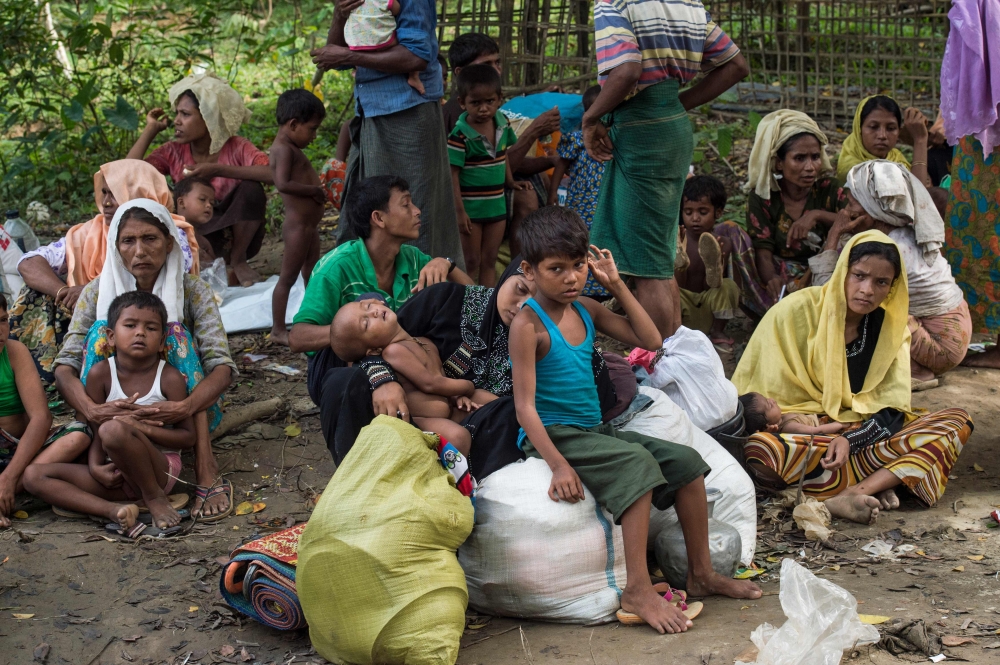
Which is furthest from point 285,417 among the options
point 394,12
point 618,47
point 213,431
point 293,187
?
point 618,47

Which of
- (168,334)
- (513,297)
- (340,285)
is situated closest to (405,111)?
(340,285)

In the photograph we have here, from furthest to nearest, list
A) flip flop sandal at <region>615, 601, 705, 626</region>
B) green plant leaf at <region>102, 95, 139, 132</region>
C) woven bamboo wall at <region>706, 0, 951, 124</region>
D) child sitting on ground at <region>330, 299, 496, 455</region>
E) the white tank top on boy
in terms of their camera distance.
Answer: woven bamboo wall at <region>706, 0, 951, 124</region>, green plant leaf at <region>102, 95, 139, 132</region>, the white tank top on boy, child sitting on ground at <region>330, 299, 496, 455</region>, flip flop sandal at <region>615, 601, 705, 626</region>

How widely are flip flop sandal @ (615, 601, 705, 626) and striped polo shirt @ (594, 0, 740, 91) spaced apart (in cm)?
240

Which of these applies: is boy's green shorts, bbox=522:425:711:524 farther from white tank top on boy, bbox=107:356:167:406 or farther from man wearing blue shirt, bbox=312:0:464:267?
man wearing blue shirt, bbox=312:0:464:267

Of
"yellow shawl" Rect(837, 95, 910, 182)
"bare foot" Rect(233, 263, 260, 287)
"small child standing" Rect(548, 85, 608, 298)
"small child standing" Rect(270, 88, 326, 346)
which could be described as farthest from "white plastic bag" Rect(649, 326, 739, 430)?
"bare foot" Rect(233, 263, 260, 287)

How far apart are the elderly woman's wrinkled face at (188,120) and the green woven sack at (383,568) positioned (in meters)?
3.89

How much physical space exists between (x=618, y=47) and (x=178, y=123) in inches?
123

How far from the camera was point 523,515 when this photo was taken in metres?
3.10

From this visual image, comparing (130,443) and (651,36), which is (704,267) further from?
(130,443)

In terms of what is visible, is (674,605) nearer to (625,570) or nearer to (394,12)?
(625,570)

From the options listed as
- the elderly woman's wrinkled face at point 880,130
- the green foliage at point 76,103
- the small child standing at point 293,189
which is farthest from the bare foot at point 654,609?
the green foliage at point 76,103

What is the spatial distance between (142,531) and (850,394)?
2937mm

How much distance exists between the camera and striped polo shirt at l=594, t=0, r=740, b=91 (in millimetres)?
4336

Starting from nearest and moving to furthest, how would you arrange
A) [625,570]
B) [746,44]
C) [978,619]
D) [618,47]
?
[978,619]
[625,570]
[618,47]
[746,44]
